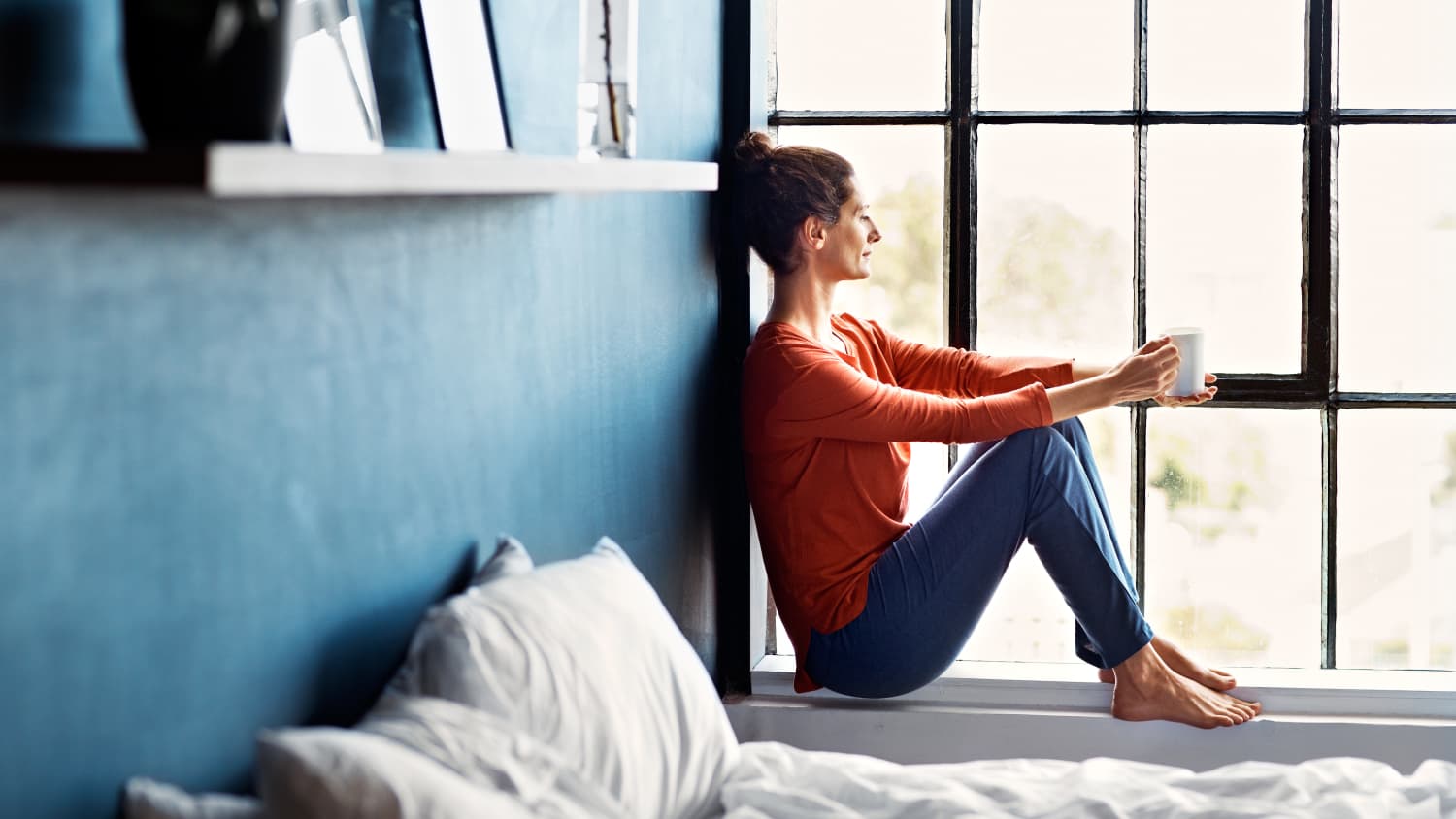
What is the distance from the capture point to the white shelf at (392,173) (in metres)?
0.84

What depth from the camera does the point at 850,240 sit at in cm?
262

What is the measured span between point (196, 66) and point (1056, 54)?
2.32 meters

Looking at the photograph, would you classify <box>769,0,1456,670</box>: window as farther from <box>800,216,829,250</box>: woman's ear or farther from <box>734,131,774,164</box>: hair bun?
<box>800,216,829,250</box>: woman's ear

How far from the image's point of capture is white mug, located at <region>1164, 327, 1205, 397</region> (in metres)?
2.53

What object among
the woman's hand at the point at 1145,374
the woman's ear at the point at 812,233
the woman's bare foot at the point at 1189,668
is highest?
the woman's ear at the point at 812,233

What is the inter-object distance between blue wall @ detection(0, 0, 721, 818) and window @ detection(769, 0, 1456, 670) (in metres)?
1.11

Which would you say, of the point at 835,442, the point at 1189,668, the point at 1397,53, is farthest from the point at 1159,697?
the point at 1397,53

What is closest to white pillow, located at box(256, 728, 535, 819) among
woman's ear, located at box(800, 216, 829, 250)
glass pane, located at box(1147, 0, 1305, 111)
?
woman's ear, located at box(800, 216, 829, 250)

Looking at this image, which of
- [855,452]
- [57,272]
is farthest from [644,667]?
[855,452]

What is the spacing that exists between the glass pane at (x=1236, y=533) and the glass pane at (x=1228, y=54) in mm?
637

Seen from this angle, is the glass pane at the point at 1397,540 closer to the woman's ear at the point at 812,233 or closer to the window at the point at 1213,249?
the window at the point at 1213,249

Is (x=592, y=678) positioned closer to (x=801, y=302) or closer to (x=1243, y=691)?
(x=801, y=302)

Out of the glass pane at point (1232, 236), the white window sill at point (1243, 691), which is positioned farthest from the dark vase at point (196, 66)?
the glass pane at point (1232, 236)

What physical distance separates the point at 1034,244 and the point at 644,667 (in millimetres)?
1682
